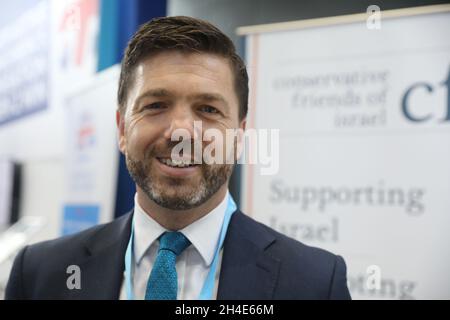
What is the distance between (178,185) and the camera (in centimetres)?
64

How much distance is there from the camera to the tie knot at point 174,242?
2.18 feet

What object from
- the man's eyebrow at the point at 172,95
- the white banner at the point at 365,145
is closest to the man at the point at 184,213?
the man's eyebrow at the point at 172,95

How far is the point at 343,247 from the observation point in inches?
34.1

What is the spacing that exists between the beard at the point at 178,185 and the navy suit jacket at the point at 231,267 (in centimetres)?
8

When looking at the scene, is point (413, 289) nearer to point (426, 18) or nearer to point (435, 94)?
point (435, 94)

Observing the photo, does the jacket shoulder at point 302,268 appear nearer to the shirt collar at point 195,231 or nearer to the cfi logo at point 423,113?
the shirt collar at point 195,231

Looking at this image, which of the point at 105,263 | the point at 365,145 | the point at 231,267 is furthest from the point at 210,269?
the point at 365,145

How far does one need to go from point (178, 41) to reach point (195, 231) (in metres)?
0.26

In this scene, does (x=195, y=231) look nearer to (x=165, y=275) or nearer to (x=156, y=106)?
(x=165, y=275)

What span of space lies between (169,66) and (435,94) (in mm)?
534

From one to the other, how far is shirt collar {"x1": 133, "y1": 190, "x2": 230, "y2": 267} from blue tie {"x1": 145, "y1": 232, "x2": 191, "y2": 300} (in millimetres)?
25

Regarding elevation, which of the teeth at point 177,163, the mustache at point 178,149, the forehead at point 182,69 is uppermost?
the forehead at point 182,69

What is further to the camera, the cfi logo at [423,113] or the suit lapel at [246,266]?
the cfi logo at [423,113]
